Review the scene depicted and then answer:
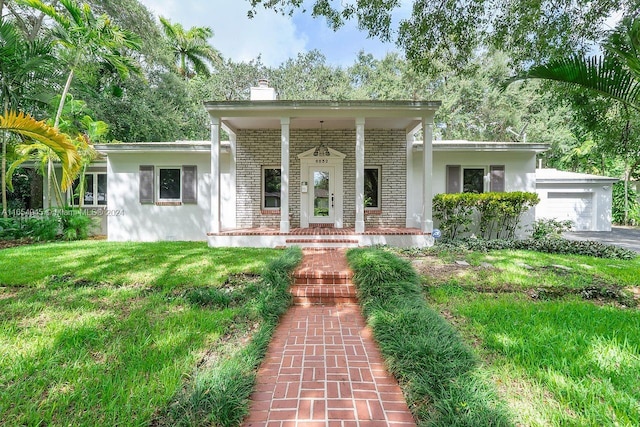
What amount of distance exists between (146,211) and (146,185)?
887 mm

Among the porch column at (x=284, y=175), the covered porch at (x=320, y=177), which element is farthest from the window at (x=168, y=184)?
the porch column at (x=284, y=175)

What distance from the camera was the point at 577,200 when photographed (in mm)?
13234

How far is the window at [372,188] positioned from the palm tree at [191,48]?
1704cm

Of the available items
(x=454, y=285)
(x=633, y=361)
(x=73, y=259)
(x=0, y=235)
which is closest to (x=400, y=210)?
(x=454, y=285)

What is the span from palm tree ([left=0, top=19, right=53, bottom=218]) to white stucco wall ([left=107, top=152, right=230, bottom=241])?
10.0 ft

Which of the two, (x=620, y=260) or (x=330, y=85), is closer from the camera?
(x=620, y=260)

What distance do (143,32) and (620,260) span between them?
2097cm

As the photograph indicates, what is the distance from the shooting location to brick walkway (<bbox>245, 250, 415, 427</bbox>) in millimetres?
2084

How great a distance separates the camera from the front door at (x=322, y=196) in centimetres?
991

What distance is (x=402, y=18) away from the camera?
6570 millimetres

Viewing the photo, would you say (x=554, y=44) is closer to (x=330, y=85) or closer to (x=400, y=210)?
(x=400, y=210)

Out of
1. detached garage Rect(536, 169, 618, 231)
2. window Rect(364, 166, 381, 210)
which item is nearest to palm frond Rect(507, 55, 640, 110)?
window Rect(364, 166, 381, 210)

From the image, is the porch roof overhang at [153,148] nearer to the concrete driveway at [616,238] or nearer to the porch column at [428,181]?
the porch column at [428,181]

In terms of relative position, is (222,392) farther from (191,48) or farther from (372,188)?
(191,48)
